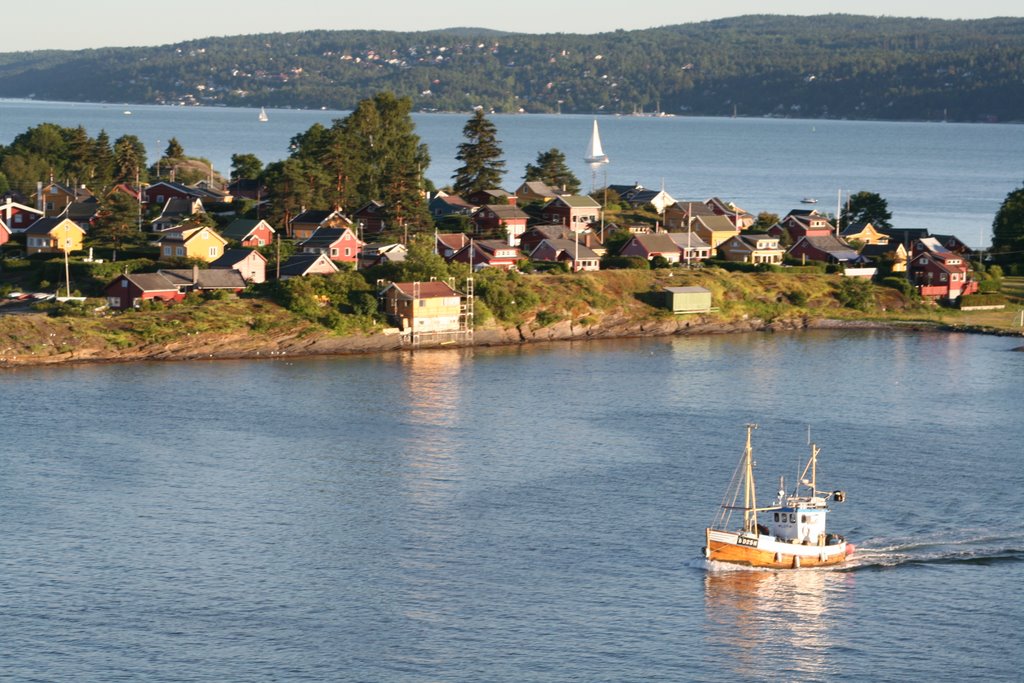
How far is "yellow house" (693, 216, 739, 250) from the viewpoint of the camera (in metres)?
79.8

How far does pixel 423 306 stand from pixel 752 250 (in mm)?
20994

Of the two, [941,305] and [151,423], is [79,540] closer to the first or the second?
[151,423]

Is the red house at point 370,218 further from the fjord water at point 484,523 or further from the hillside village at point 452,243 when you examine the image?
the fjord water at point 484,523

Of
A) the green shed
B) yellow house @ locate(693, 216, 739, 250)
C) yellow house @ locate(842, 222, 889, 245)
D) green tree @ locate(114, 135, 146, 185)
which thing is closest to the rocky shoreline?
the green shed

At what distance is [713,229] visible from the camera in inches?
3145

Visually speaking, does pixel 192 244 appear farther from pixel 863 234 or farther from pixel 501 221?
pixel 863 234

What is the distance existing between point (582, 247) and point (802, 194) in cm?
5961

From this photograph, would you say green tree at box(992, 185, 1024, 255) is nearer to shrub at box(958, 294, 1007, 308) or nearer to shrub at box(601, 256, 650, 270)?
shrub at box(958, 294, 1007, 308)

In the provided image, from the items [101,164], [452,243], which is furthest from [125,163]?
[452,243]

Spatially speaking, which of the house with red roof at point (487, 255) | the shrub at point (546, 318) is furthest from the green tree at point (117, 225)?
the shrub at point (546, 318)

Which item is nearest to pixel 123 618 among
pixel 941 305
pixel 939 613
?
pixel 939 613

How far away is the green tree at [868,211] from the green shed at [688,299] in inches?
824

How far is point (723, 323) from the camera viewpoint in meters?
66.9

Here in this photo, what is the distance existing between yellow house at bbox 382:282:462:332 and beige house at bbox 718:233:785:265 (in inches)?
753
